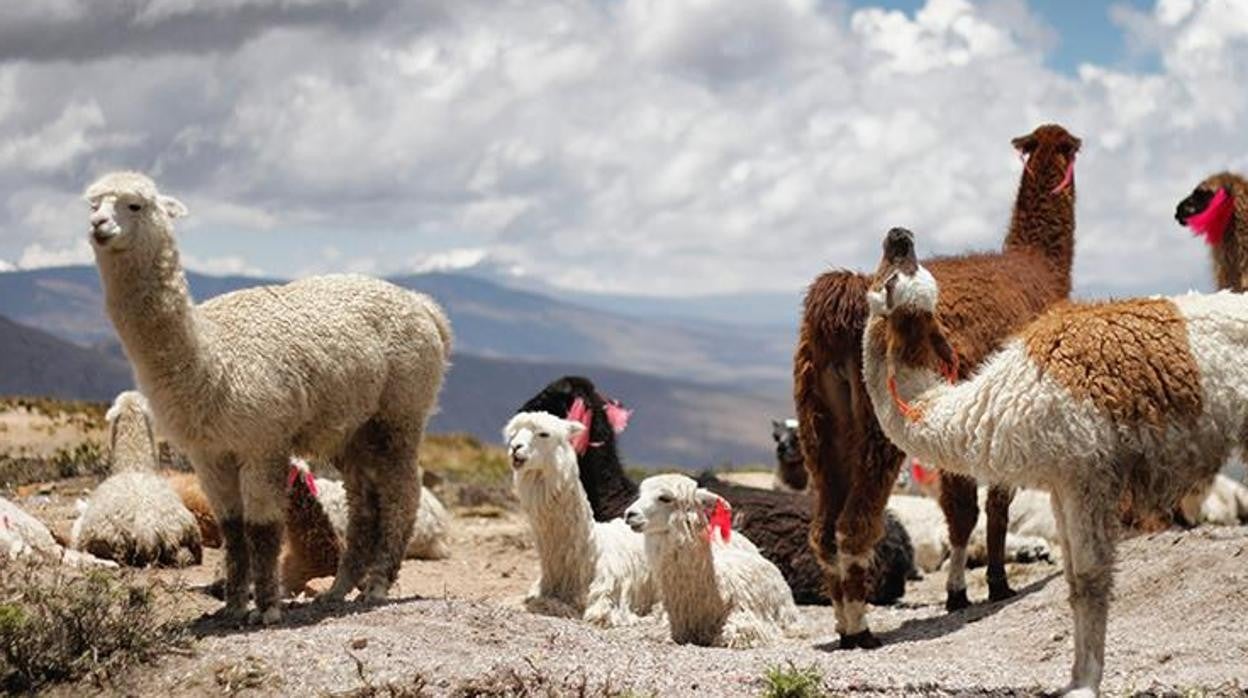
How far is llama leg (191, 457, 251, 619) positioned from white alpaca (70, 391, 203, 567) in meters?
3.22

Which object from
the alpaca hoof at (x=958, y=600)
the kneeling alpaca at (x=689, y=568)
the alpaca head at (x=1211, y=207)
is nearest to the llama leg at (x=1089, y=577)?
the kneeling alpaca at (x=689, y=568)

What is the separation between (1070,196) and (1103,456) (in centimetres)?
546

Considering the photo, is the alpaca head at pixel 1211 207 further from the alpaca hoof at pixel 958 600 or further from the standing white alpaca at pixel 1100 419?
the standing white alpaca at pixel 1100 419

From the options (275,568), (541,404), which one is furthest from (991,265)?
(275,568)

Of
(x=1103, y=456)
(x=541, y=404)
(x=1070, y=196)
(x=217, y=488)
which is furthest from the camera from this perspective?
(x=541, y=404)

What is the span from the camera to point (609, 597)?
11.0 meters

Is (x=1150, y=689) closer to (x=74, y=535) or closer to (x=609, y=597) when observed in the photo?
(x=609, y=597)

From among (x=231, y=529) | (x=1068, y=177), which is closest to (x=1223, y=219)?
(x=1068, y=177)

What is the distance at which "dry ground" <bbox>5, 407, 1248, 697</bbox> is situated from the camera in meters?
7.21

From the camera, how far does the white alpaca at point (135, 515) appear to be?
12.3 metres

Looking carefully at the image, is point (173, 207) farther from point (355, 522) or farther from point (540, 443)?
point (540, 443)

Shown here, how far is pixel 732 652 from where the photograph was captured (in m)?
9.02

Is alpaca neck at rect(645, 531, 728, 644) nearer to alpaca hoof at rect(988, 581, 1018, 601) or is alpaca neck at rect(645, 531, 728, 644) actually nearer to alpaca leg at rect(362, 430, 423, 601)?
alpaca leg at rect(362, 430, 423, 601)

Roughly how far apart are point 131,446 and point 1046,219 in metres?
7.27
